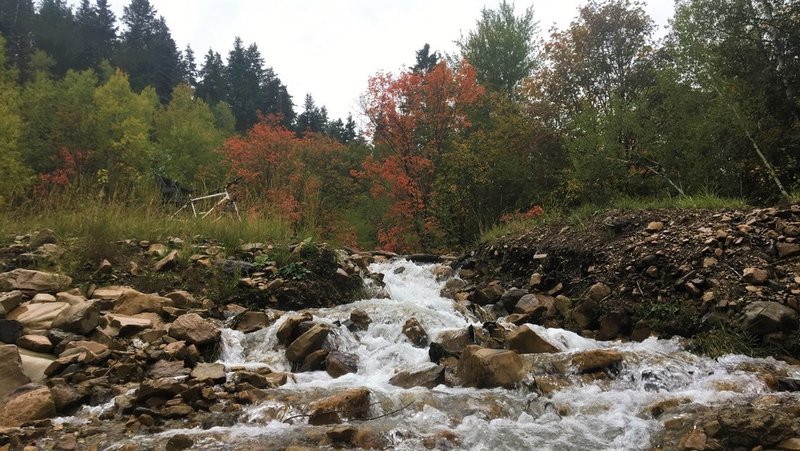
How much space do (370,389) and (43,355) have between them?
2760 millimetres

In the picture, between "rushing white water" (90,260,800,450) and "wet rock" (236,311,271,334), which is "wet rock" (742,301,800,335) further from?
Answer: "wet rock" (236,311,271,334)

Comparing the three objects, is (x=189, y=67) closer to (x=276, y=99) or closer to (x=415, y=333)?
(x=276, y=99)

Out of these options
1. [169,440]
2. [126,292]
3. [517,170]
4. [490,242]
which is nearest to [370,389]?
[169,440]

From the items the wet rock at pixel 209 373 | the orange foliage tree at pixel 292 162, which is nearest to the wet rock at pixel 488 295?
the wet rock at pixel 209 373

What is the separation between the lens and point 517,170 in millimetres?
16281

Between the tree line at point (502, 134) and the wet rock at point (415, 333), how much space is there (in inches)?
147

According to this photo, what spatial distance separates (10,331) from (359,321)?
131 inches

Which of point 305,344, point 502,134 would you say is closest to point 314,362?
point 305,344

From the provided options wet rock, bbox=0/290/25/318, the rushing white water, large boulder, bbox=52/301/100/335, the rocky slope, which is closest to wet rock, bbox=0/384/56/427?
the rocky slope

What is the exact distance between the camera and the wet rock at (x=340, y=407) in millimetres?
3340

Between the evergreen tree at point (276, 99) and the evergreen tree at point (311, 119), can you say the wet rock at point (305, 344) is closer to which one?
the evergreen tree at point (311, 119)

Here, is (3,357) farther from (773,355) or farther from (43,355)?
(773,355)

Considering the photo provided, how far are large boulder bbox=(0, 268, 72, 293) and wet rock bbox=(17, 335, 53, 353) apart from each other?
1.23m

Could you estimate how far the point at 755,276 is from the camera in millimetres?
5281
